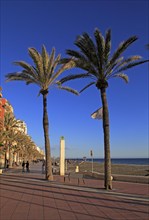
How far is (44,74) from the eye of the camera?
2383 centimetres

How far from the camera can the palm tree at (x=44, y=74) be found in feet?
76.7

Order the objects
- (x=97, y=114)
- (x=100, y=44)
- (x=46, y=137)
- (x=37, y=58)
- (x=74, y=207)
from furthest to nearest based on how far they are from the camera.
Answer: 1. (x=46, y=137)
2. (x=37, y=58)
3. (x=97, y=114)
4. (x=100, y=44)
5. (x=74, y=207)

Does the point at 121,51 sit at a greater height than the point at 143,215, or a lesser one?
greater

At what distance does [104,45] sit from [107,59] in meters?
0.81

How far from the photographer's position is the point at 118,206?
11641 mm

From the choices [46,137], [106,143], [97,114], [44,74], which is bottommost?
[106,143]

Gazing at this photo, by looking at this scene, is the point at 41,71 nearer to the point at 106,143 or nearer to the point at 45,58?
the point at 45,58

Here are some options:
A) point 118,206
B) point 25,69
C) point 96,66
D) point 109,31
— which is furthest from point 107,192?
point 25,69

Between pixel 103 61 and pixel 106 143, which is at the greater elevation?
pixel 103 61

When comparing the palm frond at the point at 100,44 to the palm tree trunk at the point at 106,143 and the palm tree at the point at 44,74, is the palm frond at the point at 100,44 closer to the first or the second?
the palm tree trunk at the point at 106,143

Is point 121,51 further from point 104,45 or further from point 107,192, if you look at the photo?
point 107,192

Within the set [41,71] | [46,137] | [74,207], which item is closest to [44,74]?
Result: [41,71]

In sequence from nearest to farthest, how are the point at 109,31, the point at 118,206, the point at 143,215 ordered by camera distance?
1. the point at 143,215
2. the point at 118,206
3. the point at 109,31

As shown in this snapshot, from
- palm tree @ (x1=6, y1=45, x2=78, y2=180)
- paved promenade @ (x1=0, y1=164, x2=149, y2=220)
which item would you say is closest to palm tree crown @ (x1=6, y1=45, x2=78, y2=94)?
palm tree @ (x1=6, y1=45, x2=78, y2=180)
